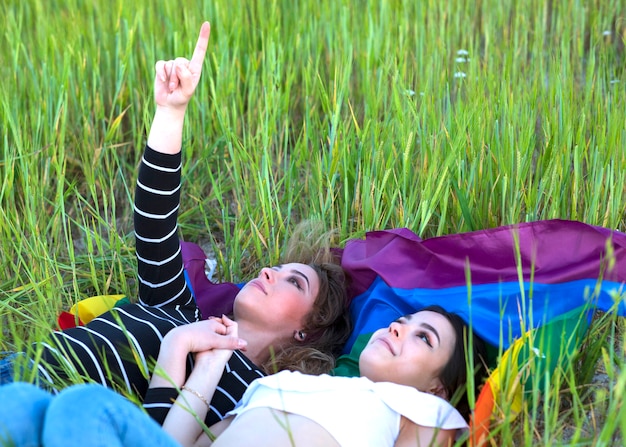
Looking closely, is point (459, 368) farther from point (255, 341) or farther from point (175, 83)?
point (175, 83)

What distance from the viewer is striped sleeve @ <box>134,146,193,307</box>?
1.94m

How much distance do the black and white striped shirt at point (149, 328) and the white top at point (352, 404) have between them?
0.52 ft

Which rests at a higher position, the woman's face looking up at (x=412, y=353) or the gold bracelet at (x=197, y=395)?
the woman's face looking up at (x=412, y=353)

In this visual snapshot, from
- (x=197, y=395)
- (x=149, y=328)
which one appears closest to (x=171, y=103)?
(x=149, y=328)

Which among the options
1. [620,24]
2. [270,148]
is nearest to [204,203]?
[270,148]

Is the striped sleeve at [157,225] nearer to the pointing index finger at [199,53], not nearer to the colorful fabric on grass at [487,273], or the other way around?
the pointing index finger at [199,53]

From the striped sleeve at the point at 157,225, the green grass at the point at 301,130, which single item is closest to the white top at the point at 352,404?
the green grass at the point at 301,130

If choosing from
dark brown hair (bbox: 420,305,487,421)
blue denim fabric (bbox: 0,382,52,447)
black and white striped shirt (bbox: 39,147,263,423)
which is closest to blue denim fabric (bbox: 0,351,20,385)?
black and white striped shirt (bbox: 39,147,263,423)

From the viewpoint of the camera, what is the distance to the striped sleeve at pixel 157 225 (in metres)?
1.94

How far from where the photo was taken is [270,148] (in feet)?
8.94

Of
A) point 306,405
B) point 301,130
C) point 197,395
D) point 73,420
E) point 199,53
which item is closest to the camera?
point 73,420

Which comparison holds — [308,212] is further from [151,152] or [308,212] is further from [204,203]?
[151,152]

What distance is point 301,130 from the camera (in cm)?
283

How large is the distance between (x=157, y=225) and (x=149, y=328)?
242mm
